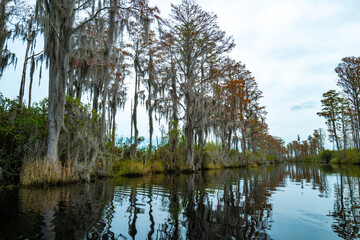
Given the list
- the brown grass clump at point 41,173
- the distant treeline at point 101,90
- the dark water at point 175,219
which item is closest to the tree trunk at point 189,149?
the distant treeline at point 101,90

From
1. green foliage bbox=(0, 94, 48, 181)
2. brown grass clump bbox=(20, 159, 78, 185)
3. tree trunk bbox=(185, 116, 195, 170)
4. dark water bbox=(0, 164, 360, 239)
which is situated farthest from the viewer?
tree trunk bbox=(185, 116, 195, 170)

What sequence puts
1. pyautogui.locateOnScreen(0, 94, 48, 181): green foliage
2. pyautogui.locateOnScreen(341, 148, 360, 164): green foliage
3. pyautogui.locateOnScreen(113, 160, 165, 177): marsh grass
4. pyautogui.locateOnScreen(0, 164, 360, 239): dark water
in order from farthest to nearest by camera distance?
pyautogui.locateOnScreen(341, 148, 360, 164): green foliage
pyautogui.locateOnScreen(113, 160, 165, 177): marsh grass
pyautogui.locateOnScreen(0, 94, 48, 181): green foliage
pyautogui.locateOnScreen(0, 164, 360, 239): dark water

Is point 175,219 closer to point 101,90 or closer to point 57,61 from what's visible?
point 57,61

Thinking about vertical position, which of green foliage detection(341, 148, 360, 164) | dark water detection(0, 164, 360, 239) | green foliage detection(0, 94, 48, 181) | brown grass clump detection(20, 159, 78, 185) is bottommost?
green foliage detection(341, 148, 360, 164)

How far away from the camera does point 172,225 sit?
3.41m

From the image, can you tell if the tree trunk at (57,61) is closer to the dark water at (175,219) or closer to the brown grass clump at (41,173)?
the brown grass clump at (41,173)

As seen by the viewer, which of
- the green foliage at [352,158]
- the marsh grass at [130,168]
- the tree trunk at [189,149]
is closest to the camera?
the marsh grass at [130,168]

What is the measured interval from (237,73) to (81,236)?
25.6m

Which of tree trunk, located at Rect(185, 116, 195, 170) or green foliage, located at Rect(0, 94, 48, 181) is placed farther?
tree trunk, located at Rect(185, 116, 195, 170)

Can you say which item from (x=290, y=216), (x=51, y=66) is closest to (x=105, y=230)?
(x=290, y=216)

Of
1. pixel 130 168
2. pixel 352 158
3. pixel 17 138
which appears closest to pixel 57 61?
pixel 17 138

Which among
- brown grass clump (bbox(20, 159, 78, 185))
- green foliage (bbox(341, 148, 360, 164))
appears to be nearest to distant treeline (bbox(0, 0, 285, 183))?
brown grass clump (bbox(20, 159, 78, 185))

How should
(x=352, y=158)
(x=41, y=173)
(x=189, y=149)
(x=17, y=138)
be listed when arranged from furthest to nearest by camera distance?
(x=352, y=158)
(x=189, y=149)
(x=17, y=138)
(x=41, y=173)

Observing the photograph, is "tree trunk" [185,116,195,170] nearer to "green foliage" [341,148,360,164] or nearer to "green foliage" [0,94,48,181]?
"green foliage" [0,94,48,181]
